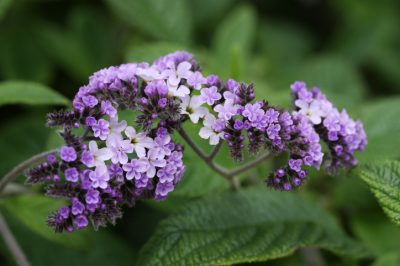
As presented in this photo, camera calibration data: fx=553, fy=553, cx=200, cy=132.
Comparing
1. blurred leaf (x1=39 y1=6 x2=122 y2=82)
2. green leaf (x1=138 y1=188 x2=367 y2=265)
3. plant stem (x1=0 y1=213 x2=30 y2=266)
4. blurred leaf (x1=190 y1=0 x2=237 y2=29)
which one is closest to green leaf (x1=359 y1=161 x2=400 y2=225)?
green leaf (x1=138 y1=188 x2=367 y2=265)

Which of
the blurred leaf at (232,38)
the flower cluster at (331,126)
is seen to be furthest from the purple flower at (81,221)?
the blurred leaf at (232,38)

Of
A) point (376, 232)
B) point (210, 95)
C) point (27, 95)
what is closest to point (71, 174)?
point (210, 95)

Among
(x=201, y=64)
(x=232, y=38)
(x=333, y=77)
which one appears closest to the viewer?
(x=201, y=64)

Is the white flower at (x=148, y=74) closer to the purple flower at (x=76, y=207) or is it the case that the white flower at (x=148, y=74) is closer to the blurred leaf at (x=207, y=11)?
the purple flower at (x=76, y=207)

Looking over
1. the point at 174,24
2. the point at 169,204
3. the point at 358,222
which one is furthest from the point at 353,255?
the point at 174,24

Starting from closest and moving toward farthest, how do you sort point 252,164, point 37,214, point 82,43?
point 252,164 → point 37,214 → point 82,43

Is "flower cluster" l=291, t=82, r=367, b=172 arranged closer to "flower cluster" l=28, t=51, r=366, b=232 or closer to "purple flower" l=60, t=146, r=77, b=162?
"flower cluster" l=28, t=51, r=366, b=232

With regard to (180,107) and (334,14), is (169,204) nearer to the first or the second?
(180,107)

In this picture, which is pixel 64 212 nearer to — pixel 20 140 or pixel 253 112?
pixel 253 112
